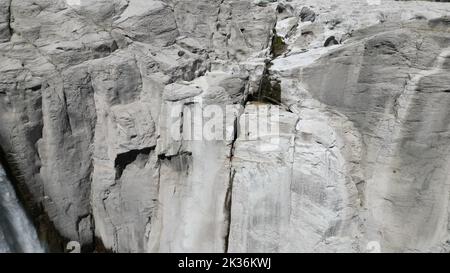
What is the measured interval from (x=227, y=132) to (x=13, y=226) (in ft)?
15.7

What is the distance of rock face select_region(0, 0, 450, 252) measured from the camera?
8469 mm

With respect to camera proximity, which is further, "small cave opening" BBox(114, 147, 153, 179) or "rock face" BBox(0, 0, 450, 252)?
"small cave opening" BBox(114, 147, 153, 179)

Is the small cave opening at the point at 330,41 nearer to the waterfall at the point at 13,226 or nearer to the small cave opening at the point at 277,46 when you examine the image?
the small cave opening at the point at 277,46

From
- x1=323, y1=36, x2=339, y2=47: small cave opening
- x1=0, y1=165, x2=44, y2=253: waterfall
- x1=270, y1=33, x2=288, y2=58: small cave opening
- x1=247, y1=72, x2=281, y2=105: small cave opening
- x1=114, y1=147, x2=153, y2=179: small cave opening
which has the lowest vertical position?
x1=0, y1=165, x2=44, y2=253: waterfall

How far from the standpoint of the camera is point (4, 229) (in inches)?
327

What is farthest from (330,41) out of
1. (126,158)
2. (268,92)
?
(126,158)

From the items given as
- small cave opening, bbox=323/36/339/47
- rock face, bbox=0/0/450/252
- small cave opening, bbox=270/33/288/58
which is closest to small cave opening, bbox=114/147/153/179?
rock face, bbox=0/0/450/252

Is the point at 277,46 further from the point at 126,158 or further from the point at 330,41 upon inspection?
the point at 126,158

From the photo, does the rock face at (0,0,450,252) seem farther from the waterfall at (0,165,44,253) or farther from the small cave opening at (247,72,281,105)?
the waterfall at (0,165,44,253)

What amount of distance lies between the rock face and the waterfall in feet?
1.26

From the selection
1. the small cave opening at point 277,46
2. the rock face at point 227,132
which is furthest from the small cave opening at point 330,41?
the small cave opening at point 277,46

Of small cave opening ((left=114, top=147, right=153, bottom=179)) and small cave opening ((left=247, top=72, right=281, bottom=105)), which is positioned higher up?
small cave opening ((left=247, top=72, right=281, bottom=105))

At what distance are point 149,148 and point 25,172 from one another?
8.64 ft

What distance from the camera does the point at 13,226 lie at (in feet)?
27.9
